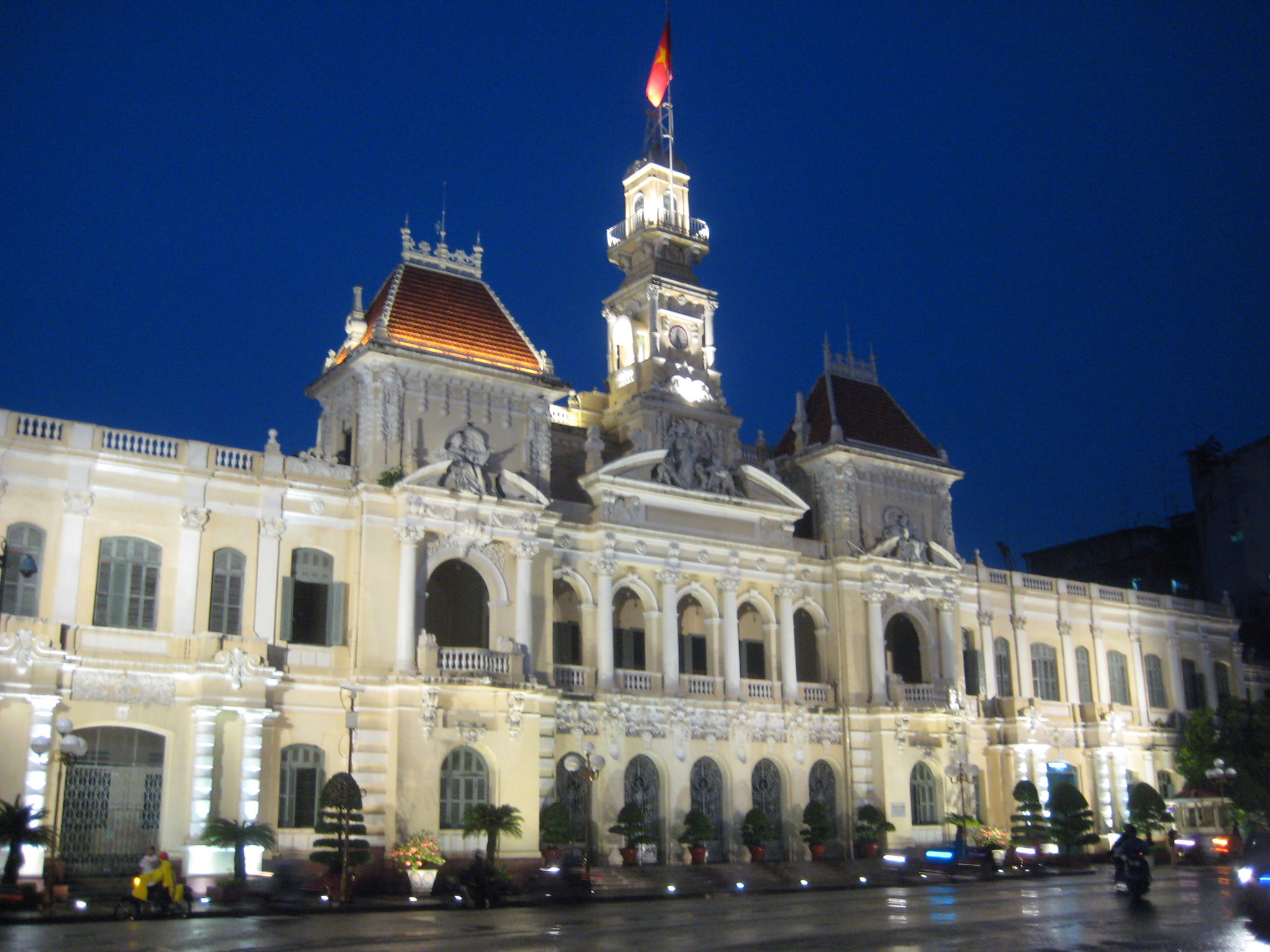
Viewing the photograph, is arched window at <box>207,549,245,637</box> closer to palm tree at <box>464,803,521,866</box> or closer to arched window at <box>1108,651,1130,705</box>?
palm tree at <box>464,803,521,866</box>

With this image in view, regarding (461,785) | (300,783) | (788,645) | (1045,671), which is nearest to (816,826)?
(788,645)

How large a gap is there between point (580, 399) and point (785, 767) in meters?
14.0

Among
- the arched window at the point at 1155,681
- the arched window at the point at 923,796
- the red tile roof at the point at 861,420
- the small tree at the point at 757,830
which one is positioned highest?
the red tile roof at the point at 861,420

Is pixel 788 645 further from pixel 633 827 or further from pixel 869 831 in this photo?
pixel 633 827

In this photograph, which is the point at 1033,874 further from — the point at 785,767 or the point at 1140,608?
the point at 1140,608

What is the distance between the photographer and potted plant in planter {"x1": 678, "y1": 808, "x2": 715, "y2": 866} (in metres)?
37.7

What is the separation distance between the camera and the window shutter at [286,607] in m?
→ 33.3

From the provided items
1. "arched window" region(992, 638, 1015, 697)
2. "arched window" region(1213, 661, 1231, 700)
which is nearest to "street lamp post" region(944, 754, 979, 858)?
"arched window" region(992, 638, 1015, 697)

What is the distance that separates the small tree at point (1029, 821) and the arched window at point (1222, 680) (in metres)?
16.5

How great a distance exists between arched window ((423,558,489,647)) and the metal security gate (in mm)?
8991

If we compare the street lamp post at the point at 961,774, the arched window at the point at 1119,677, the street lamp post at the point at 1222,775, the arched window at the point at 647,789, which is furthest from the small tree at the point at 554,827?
the arched window at the point at 1119,677

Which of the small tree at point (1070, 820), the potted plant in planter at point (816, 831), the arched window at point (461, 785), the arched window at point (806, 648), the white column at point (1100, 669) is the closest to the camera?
the arched window at point (461, 785)

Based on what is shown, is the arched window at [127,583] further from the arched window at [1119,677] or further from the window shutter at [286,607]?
the arched window at [1119,677]

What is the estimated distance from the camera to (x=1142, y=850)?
84.2 feet
